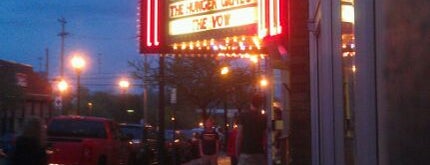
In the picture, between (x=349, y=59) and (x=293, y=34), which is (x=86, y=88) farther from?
(x=349, y=59)

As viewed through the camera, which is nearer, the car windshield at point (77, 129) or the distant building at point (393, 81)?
the distant building at point (393, 81)

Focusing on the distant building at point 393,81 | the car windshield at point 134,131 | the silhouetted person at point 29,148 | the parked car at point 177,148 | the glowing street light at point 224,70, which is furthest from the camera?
the glowing street light at point 224,70

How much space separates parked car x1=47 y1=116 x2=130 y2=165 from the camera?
16.6 metres

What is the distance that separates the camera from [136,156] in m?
23.1

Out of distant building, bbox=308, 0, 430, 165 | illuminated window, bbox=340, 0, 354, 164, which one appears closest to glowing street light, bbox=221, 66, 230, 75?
illuminated window, bbox=340, 0, 354, 164

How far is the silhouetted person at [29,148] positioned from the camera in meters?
6.92

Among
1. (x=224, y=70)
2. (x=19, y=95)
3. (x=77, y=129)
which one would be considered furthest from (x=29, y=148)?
(x=19, y=95)

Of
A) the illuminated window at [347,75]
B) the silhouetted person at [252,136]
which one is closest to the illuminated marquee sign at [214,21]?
the silhouetted person at [252,136]

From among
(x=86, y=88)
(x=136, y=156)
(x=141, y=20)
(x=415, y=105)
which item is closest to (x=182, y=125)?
(x=86, y=88)

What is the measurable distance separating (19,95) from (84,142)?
25.4 metres

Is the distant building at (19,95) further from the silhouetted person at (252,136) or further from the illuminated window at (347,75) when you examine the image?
the illuminated window at (347,75)

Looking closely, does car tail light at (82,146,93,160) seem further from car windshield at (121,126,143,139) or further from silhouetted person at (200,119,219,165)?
car windshield at (121,126,143,139)

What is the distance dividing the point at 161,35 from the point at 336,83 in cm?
815

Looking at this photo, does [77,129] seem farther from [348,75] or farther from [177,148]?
[348,75]
